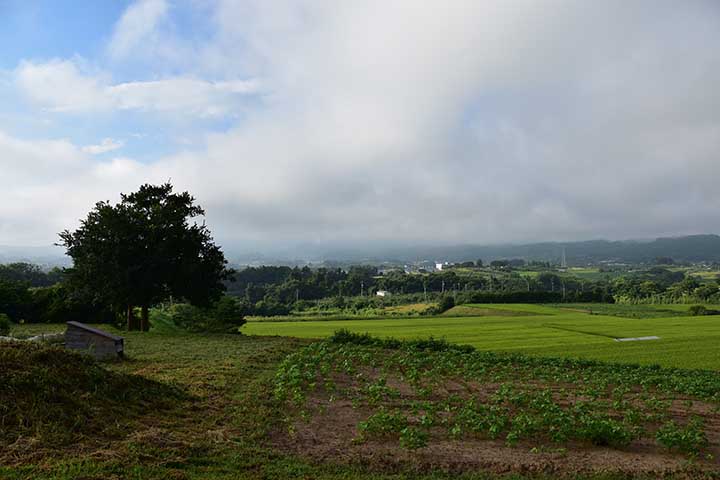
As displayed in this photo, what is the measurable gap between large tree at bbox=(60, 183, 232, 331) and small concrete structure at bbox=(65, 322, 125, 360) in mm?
9243

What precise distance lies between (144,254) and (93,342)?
415 inches

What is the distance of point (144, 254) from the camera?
2883 cm

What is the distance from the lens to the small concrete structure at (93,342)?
61.9 feet

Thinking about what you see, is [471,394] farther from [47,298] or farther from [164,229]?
[47,298]

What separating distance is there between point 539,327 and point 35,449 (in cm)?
4437

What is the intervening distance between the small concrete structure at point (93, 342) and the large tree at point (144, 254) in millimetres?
9243

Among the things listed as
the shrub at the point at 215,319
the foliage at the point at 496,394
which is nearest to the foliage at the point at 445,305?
the shrub at the point at 215,319

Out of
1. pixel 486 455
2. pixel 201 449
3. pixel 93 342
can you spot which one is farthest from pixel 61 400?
pixel 93 342

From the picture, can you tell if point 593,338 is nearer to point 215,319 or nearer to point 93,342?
point 215,319

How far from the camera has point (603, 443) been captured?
995 centimetres

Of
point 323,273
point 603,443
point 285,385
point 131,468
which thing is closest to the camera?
point 131,468

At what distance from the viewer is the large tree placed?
92.3 feet

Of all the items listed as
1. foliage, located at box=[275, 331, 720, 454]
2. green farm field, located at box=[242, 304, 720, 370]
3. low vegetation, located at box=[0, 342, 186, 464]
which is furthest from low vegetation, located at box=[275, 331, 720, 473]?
green farm field, located at box=[242, 304, 720, 370]

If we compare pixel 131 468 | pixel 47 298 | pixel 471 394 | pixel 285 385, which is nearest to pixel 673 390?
pixel 471 394
